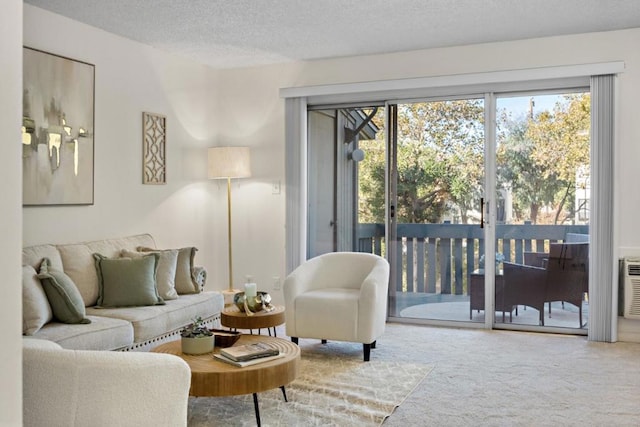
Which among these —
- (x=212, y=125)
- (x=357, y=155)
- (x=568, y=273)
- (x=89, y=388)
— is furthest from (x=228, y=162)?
(x=89, y=388)

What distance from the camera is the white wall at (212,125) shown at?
466cm

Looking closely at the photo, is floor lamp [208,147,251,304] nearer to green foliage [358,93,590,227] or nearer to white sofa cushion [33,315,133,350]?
green foliage [358,93,590,227]

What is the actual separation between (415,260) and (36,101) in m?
3.36

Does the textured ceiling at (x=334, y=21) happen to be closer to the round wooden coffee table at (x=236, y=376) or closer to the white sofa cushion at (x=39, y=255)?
the white sofa cushion at (x=39, y=255)

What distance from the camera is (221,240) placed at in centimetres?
625

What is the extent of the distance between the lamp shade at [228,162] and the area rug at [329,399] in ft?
7.22

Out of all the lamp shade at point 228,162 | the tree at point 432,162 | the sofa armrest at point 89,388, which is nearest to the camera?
the sofa armrest at point 89,388

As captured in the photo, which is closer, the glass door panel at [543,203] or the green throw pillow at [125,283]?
the green throw pillow at [125,283]

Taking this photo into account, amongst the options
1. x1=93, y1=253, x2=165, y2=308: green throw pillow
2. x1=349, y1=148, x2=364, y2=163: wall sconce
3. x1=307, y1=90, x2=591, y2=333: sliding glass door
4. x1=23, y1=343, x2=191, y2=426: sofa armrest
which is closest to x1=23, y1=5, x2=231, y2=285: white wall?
x1=93, y1=253, x2=165, y2=308: green throw pillow

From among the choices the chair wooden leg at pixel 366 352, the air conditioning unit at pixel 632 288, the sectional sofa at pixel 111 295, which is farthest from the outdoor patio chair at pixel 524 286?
the sectional sofa at pixel 111 295

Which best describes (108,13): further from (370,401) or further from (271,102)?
(370,401)

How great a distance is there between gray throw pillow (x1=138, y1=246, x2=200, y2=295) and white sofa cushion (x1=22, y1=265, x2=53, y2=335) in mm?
1270

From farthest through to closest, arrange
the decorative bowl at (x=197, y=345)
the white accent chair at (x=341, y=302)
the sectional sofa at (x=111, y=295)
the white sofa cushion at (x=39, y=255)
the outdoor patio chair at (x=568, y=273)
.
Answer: the outdoor patio chair at (x=568, y=273) → the white accent chair at (x=341, y=302) → the white sofa cushion at (x=39, y=255) → the sectional sofa at (x=111, y=295) → the decorative bowl at (x=197, y=345)

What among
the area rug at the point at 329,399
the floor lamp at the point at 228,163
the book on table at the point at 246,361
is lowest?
the area rug at the point at 329,399
